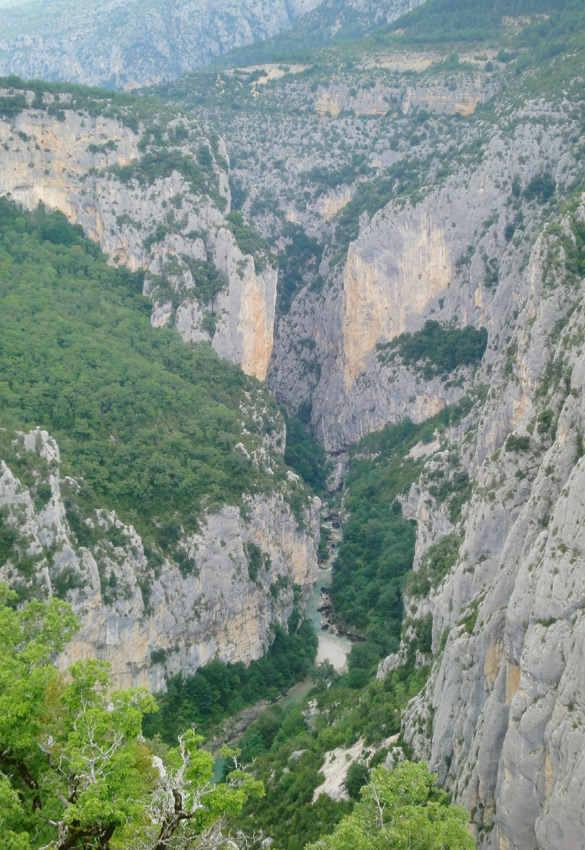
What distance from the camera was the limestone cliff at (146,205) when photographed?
99812mm

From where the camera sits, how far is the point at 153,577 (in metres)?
75.1

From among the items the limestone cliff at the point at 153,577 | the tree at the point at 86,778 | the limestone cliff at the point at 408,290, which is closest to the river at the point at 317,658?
the limestone cliff at the point at 153,577

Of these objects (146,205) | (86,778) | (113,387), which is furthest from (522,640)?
(146,205)

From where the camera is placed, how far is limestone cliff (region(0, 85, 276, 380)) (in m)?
99.8

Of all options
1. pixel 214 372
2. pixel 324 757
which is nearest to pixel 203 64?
pixel 214 372

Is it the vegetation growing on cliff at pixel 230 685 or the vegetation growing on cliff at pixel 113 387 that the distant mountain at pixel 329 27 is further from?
the vegetation growing on cliff at pixel 230 685

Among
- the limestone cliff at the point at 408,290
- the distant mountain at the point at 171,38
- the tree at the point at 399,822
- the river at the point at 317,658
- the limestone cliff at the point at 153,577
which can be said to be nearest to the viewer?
the tree at the point at 399,822

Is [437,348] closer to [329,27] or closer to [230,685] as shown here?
[230,685]

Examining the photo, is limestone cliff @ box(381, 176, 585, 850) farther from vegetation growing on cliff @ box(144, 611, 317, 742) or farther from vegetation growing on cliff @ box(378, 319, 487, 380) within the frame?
vegetation growing on cliff @ box(378, 319, 487, 380)

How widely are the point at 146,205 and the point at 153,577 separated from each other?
42.4 metres

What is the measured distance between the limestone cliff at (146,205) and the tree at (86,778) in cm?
6789

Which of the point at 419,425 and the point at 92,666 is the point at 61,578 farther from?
the point at 419,425

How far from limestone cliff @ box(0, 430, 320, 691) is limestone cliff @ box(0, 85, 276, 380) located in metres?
20.2

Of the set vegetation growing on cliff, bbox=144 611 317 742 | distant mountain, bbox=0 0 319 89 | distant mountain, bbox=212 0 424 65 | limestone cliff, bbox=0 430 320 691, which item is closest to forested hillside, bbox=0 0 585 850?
limestone cliff, bbox=0 430 320 691
